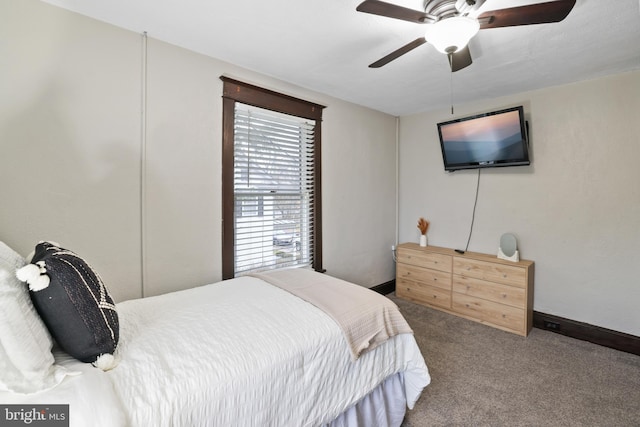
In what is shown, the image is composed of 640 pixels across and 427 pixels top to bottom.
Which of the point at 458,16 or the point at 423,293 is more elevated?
the point at 458,16

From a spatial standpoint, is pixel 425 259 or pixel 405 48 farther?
pixel 425 259

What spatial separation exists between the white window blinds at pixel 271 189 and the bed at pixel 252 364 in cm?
63

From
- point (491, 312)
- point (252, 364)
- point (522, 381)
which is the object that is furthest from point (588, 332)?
point (252, 364)

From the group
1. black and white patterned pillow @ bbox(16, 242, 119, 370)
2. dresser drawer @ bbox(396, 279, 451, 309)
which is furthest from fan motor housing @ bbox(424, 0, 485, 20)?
dresser drawer @ bbox(396, 279, 451, 309)

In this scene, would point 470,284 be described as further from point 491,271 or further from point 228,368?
point 228,368

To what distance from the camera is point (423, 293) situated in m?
3.40

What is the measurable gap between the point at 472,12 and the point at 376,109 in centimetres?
217

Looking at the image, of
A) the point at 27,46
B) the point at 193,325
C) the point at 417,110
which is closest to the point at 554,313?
the point at 417,110

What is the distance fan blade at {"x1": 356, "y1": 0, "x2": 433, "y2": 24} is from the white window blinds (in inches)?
55.0

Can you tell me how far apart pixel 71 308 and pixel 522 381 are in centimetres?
270

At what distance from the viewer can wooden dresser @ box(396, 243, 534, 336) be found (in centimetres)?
272

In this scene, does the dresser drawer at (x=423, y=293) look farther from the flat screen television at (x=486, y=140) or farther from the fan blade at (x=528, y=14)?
the fan blade at (x=528, y=14)

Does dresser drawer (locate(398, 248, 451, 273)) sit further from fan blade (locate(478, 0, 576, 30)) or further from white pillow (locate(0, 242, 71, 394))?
white pillow (locate(0, 242, 71, 394))

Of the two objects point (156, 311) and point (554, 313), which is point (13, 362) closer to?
point (156, 311)
